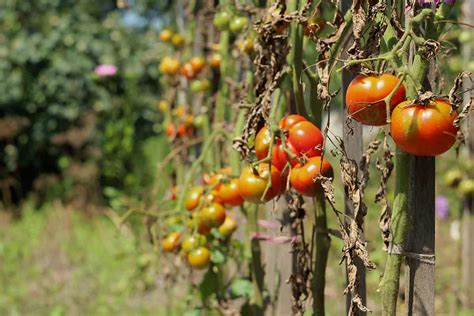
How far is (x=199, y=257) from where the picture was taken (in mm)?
1864

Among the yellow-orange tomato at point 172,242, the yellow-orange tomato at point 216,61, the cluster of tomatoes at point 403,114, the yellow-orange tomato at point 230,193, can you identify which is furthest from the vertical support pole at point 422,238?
the yellow-orange tomato at point 216,61

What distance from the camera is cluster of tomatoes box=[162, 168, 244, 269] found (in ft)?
5.77

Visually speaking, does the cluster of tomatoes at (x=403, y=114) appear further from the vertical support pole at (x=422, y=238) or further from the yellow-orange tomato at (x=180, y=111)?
the yellow-orange tomato at (x=180, y=111)

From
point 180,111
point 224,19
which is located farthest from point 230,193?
point 180,111

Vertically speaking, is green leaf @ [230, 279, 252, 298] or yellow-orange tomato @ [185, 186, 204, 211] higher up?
yellow-orange tomato @ [185, 186, 204, 211]

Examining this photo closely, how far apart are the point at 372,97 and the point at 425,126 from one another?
93 millimetres

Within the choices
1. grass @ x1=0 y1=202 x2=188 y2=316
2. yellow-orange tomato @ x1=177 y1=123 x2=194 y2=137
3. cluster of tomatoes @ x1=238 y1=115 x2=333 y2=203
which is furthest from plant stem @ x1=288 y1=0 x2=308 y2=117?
grass @ x1=0 y1=202 x2=188 y2=316

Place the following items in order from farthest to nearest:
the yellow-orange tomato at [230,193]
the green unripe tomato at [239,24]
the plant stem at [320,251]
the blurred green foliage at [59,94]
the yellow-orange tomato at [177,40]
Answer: the blurred green foliage at [59,94] < the yellow-orange tomato at [177,40] < the green unripe tomato at [239,24] < the yellow-orange tomato at [230,193] < the plant stem at [320,251]

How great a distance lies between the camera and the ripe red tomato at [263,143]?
133cm

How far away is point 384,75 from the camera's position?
1.03m

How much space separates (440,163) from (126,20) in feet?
16.1

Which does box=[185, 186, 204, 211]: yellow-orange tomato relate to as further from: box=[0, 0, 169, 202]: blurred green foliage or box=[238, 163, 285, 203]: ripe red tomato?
box=[0, 0, 169, 202]: blurred green foliage

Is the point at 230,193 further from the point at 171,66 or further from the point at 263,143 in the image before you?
the point at 171,66

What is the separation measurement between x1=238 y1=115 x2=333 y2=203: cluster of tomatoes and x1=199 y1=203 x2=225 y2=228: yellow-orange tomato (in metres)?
0.35
